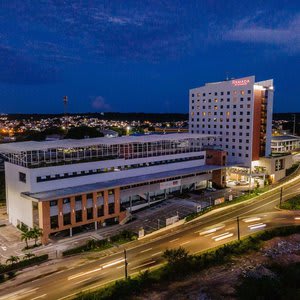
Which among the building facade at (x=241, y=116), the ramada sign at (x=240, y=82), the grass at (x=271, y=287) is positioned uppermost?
the ramada sign at (x=240, y=82)

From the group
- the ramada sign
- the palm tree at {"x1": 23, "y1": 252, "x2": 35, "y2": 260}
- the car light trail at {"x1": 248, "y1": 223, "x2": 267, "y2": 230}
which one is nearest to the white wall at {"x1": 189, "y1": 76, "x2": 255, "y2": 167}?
the ramada sign

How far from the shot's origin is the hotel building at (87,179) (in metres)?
50.3

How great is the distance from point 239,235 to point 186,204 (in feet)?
54.0

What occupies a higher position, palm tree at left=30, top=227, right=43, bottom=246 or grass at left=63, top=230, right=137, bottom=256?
palm tree at left=30, top=227, right=43, bottom=246

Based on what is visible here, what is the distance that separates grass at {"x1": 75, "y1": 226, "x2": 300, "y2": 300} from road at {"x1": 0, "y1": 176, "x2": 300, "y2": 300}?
96.8 inches

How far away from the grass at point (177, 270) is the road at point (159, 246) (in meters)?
2.46

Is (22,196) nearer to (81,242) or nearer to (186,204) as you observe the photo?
(81,242)

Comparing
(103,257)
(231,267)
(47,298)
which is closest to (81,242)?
(103,257)

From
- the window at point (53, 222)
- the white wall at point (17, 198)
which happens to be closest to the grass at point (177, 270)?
the window at point (53, 222)

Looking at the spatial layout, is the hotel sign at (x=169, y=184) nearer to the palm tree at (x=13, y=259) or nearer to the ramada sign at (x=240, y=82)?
the palm tree at (x=13, y=259)

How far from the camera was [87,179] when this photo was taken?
56938mm

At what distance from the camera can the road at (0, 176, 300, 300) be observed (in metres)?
36.3

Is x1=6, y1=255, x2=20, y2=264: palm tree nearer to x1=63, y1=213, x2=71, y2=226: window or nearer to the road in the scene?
the road

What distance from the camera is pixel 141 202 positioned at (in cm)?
6400
